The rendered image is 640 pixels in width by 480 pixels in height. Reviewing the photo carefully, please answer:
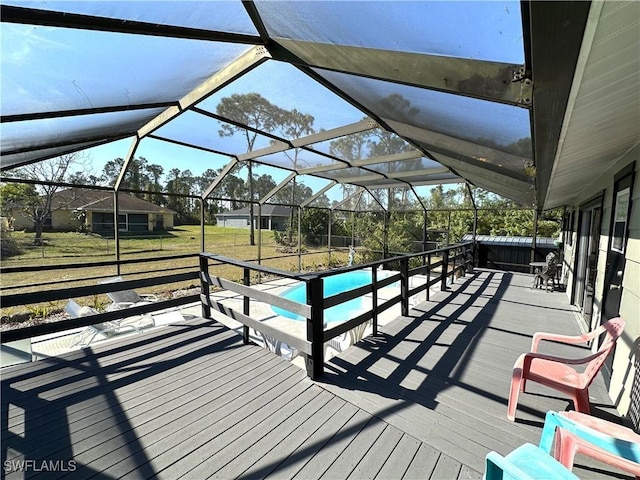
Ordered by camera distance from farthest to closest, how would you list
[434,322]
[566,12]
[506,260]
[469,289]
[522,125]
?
[506,260] < [469,289] < [434,322] < [522,125] < [566,12]

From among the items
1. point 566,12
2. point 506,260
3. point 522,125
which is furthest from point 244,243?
point 566,12

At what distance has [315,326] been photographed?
105 inches

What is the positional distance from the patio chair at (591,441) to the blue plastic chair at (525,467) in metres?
0.33

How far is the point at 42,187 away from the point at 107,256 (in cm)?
318

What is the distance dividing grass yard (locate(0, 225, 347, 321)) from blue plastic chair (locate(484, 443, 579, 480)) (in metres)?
4.53

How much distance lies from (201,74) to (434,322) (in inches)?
171

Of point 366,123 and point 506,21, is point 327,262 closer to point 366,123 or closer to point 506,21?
point 366,123

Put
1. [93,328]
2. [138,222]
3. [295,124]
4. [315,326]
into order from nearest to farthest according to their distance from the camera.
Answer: [315,326] → [295,124] → [93,328] → [138,222]

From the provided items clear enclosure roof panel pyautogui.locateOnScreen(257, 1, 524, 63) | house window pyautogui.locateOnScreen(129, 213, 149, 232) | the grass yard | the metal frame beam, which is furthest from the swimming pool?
house window pyautogui.locateOnScreen(129, 213, 149, 232)

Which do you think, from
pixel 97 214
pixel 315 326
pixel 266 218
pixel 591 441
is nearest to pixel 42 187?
pixel 97 214

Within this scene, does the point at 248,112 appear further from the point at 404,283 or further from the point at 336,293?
the point at 336,293

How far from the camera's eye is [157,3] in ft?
5.47

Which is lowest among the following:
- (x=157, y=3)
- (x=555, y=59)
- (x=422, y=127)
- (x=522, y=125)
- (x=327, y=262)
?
(x=327, y=262)

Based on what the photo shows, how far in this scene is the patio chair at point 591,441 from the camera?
140 centimetres
